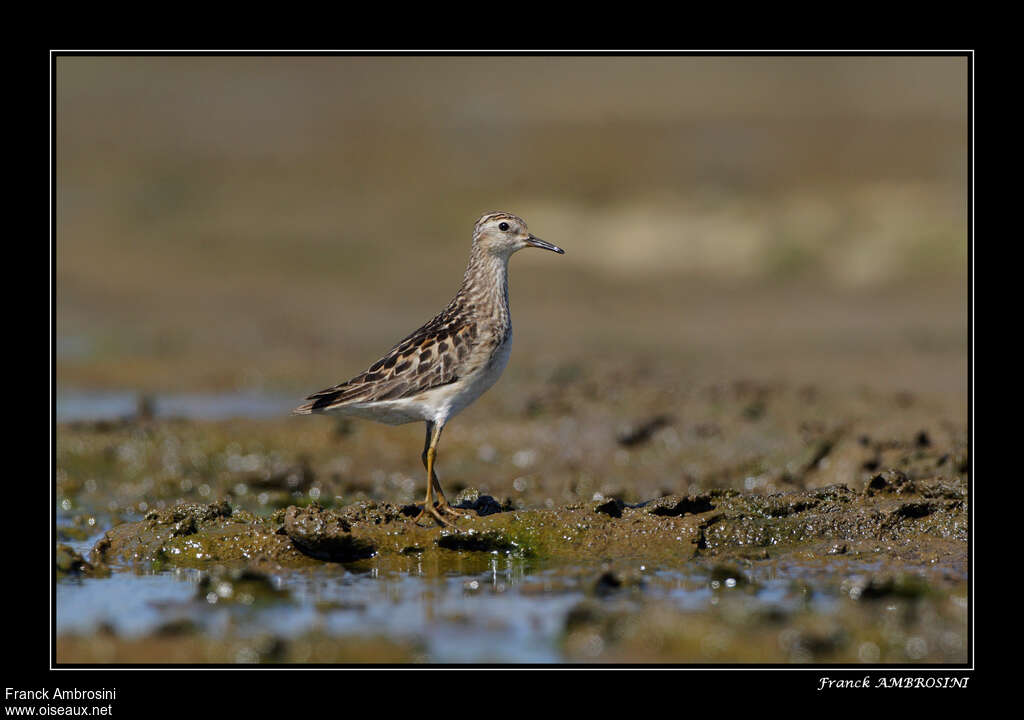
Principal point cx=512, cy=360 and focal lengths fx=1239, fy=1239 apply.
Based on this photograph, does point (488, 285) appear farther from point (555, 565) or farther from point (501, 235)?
point (555, 565)

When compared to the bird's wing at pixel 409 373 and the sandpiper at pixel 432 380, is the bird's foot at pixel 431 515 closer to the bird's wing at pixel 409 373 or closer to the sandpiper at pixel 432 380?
the sandpiper at pixel 432 380

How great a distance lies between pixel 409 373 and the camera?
915cm

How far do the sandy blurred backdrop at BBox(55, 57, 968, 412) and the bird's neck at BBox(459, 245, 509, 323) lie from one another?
260 inches

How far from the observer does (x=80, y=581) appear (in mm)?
8461

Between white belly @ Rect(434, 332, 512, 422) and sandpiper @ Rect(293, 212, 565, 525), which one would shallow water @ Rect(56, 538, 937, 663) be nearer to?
sandpiper @ Rect(293, 212, 565, 525)

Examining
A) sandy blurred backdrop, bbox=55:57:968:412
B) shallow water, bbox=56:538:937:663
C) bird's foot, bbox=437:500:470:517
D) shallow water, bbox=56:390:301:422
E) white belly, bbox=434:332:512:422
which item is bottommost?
shallow water, bbox=56:538:937:663

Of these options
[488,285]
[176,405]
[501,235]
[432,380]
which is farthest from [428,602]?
[176,405]

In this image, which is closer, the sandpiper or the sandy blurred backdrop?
the sandpiper

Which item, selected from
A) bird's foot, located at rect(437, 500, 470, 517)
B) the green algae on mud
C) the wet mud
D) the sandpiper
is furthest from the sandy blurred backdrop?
the green algae on mud

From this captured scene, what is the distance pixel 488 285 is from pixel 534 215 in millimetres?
17697

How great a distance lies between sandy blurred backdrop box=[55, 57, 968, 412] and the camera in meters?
20.9

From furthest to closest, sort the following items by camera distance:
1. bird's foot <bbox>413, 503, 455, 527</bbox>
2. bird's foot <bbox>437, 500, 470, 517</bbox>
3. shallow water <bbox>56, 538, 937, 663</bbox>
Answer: bird's foot <bbox>437, 500, 470, 517</bbox>
bird's foot <bbox>413, 503, 455, 527</bbox>
shallow water <bbox>56, 538, 937, 663</bbox>

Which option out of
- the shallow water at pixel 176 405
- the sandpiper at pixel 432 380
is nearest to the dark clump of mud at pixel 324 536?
the sandpiper at pixel 432 380
